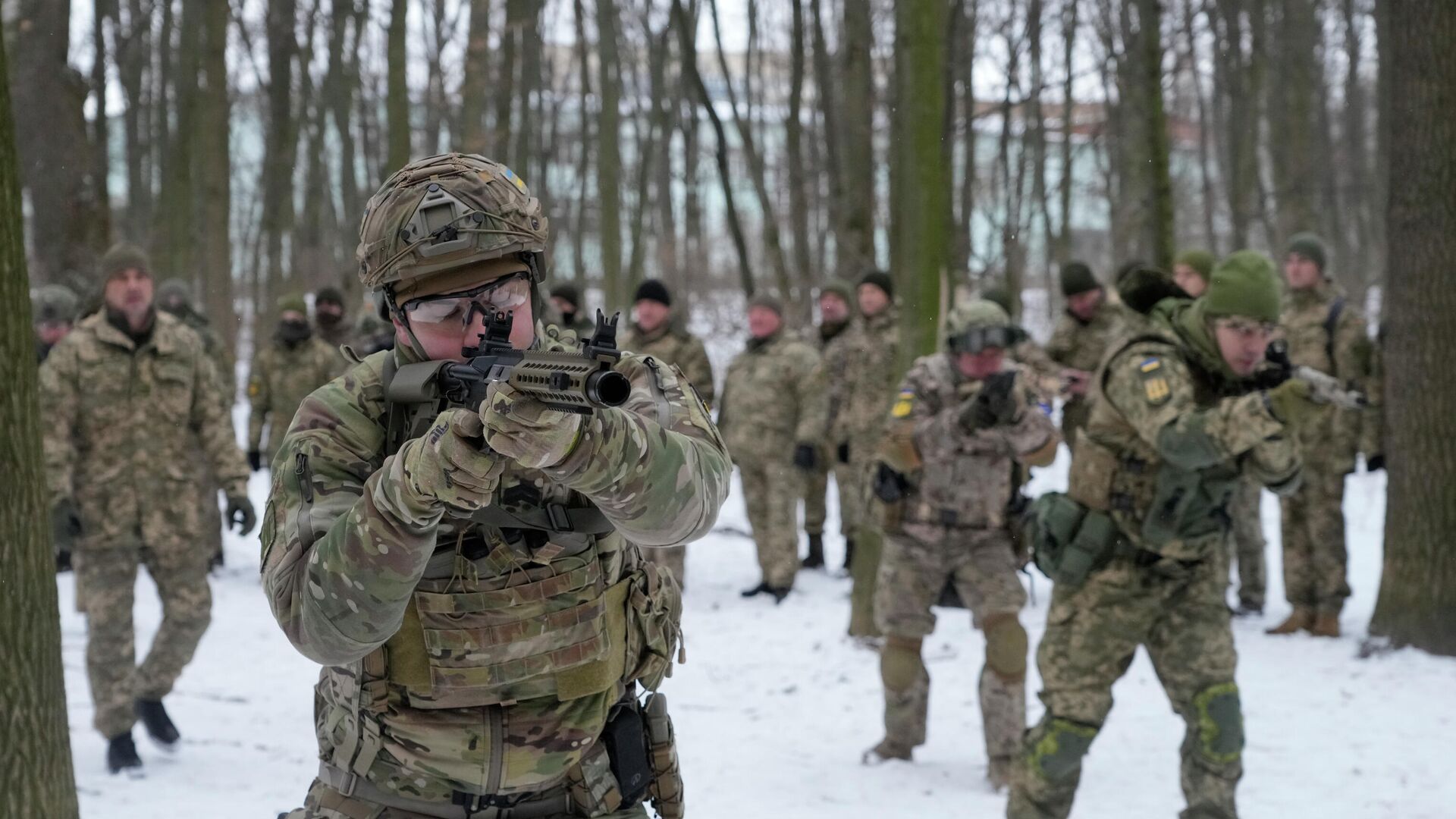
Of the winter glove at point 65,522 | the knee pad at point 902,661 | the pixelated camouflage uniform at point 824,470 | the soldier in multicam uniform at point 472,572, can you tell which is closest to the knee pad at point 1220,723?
the knee pad at point 902,661

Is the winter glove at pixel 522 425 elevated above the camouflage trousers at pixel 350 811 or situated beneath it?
elevated above

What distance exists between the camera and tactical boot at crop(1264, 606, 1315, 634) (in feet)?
25.9

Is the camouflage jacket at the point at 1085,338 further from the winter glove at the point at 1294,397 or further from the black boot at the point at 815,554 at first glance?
the winter glove at the point at 1294,397

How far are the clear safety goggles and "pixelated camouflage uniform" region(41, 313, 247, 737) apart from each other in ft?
13.4

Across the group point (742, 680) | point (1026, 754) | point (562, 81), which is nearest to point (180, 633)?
point (742, 680)

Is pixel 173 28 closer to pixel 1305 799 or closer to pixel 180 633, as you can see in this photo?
pixel 180 633

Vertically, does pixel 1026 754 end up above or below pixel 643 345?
below

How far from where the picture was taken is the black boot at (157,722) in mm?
6023

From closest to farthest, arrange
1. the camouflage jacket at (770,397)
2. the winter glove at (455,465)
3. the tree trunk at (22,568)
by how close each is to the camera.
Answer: the winter glove at (455,465), the tree trunk at (22,568), the camouflage jacket at (770,397)

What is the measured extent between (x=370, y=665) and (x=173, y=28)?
20.7 metres

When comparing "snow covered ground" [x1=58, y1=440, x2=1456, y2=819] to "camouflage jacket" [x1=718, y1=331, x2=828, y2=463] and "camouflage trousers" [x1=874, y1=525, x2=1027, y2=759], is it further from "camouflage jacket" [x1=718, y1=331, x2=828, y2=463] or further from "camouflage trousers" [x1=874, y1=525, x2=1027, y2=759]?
"camouflage jacket" [x1=718, y1=331, x2=828, y2=463]

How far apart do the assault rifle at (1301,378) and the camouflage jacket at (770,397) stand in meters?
5.29

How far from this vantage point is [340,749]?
248cm

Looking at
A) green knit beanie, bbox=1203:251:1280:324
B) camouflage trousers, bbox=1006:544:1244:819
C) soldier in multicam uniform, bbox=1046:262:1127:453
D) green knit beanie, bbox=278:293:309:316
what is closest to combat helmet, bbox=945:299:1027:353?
green knit beanie, bbox=1203:251:1280:324
